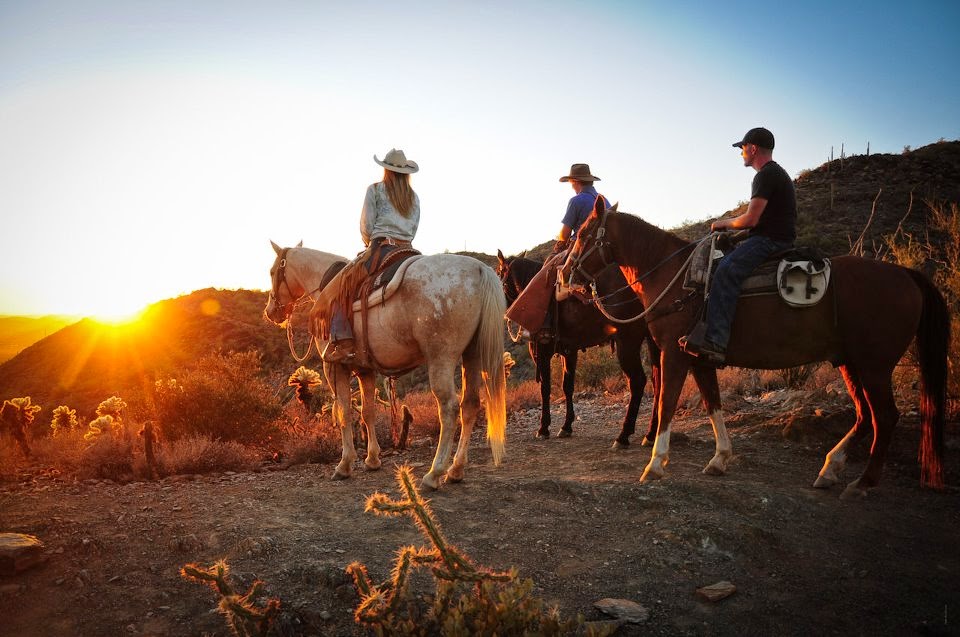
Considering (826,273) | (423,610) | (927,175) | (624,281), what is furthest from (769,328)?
(927,175)

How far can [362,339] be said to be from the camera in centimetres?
583

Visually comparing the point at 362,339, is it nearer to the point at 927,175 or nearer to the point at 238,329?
the point at 238,329

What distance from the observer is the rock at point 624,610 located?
9.96ft

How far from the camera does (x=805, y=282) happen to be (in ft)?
16.1

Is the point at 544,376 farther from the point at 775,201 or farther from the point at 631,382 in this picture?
the point at 775,201

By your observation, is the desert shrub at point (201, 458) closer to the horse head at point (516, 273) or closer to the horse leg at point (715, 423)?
A: the horse head at point (516, 273)

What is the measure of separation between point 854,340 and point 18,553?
258 inches

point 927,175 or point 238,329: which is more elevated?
point 927,175

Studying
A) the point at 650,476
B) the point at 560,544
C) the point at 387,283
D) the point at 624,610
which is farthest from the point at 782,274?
the point at 387,283

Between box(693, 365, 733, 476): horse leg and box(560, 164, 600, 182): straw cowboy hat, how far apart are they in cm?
371

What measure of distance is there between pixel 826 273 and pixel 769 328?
26.5 inches

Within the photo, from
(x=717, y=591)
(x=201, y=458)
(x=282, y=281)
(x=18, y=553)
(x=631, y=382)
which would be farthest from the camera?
(x=631, y=382)

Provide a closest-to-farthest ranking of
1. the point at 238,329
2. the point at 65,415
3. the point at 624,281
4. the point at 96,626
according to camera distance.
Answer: the point at 96,626 < the point at 624,281 < the point at 65,415 < the point at 238,329

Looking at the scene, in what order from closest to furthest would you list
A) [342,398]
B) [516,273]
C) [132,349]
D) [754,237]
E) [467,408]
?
[754,237] < [467,408] < [342,398] < [516,273] < [132,349]
